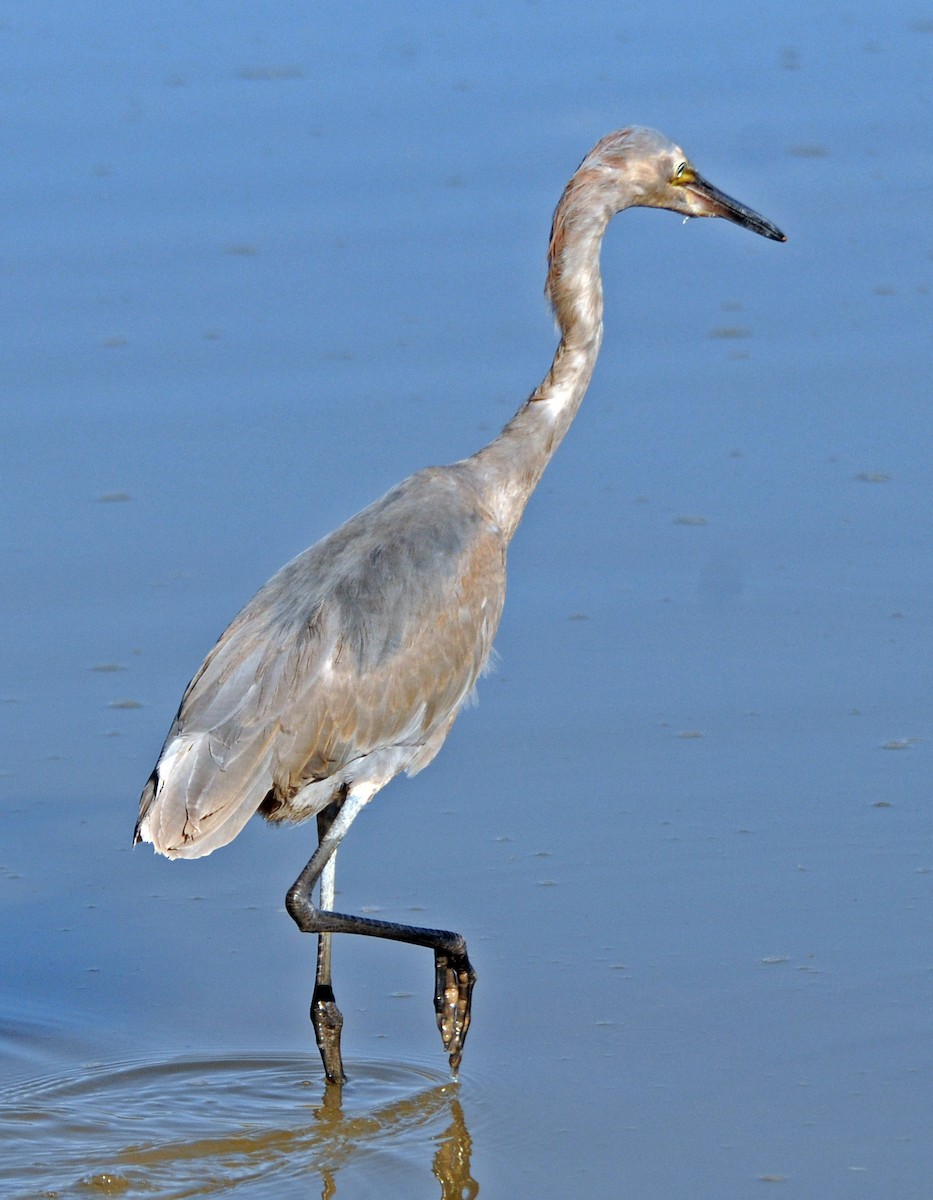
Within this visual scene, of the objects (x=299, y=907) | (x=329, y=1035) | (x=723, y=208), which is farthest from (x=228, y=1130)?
(x=723, y=208)

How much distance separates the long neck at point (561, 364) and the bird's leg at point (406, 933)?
1111mm

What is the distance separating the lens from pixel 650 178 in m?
6.52

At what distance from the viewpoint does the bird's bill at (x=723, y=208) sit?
6.66 m

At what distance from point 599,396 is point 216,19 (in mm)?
6640

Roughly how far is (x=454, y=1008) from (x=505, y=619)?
96.7 inches

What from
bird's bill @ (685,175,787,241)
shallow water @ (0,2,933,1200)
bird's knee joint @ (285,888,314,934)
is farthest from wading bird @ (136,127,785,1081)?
shallow water @ (0,2,933,1200)

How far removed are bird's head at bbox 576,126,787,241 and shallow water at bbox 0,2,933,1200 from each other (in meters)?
1.71

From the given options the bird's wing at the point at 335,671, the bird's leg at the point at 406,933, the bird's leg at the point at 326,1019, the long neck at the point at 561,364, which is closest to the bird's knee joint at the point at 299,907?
the bird's leg at the point at 406,933

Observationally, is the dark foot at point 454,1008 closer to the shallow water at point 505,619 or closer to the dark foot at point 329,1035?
the shallow water at point 505,619

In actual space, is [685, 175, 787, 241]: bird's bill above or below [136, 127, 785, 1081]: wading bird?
above

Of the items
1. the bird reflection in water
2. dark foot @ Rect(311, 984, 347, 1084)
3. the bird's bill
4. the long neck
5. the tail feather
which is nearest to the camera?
the bird reflection in water

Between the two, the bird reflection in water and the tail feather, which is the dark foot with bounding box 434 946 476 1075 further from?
the tail feather

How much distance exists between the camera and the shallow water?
5.58 metres

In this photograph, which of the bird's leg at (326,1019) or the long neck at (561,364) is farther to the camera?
the long neck at (561,364)
